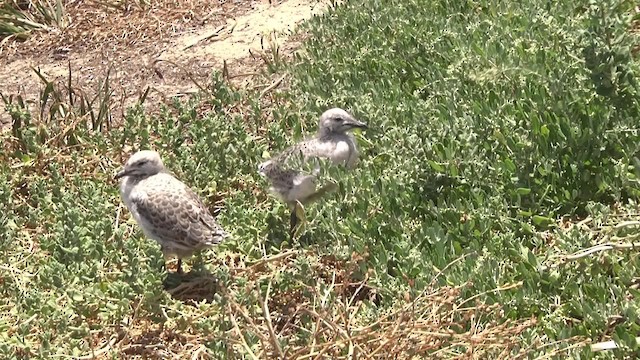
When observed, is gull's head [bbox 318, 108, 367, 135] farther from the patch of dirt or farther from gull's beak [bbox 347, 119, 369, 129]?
the patch of dirt

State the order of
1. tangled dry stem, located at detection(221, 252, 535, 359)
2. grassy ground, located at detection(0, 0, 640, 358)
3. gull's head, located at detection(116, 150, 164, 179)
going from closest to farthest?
tangled dry stem, located at detection(221, 252, 535, 359) → grassy ground, located at detection(0, 0, 640, 358) → gull's head, located at detection(116, 150, 164, 179)

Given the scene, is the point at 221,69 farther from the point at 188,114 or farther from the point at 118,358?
the point at 118,358

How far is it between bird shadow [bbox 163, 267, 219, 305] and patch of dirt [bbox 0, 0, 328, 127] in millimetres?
2811

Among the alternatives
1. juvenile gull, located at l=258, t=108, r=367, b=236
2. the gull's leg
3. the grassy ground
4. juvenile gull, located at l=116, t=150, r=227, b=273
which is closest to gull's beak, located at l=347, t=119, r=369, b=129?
juvenile gull, located at l=258, t=108, r=367, b=236

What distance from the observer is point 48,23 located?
11086mm

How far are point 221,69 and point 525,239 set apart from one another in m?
4.42

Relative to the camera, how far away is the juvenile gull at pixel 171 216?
5.87 m

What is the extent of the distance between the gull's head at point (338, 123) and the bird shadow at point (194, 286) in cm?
126

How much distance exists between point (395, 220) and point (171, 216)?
135cm

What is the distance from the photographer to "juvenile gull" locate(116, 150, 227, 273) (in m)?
5.87

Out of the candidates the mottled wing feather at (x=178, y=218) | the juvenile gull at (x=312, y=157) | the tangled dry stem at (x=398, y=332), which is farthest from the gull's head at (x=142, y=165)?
the tangled dry stem at (x=398, y=332)

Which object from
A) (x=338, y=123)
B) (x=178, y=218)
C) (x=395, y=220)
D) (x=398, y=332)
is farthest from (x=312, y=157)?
(x=398, y=332)

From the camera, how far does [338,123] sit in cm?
652

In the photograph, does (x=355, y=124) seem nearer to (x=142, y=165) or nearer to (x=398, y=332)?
(x=142, y=165)
